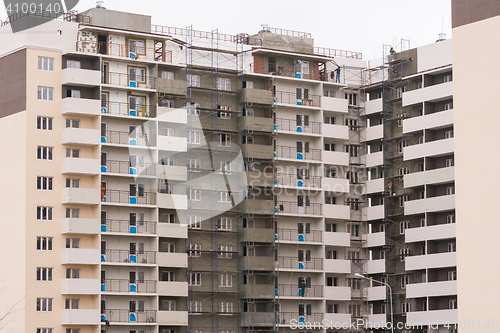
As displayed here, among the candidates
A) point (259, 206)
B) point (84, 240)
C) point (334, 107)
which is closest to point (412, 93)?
point (334, 107)

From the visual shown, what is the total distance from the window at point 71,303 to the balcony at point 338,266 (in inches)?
832

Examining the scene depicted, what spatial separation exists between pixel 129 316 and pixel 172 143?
1350cm

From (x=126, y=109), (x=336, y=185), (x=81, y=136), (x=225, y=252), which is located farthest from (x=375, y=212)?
(x=81, y=136)

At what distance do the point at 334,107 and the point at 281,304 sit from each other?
1714 cm

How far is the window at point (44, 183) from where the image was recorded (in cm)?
8031

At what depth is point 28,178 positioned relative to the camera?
79.8 metres

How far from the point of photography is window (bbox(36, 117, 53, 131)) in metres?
81.0

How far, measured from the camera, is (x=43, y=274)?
260 feet

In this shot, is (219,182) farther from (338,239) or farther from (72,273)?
(72,273)

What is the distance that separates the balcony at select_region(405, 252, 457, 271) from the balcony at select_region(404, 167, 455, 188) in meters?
5.67

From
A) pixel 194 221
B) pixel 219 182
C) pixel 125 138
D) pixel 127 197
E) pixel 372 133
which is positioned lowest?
pixel 194 221

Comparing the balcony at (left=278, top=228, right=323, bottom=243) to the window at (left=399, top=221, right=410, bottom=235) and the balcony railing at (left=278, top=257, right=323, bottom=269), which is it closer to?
the balcony railing at (left=278, top=257, right=323, bottom=269)

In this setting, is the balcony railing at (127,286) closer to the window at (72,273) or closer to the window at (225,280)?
the window at (72,273)

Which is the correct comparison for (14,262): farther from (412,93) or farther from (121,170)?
(412,93)
